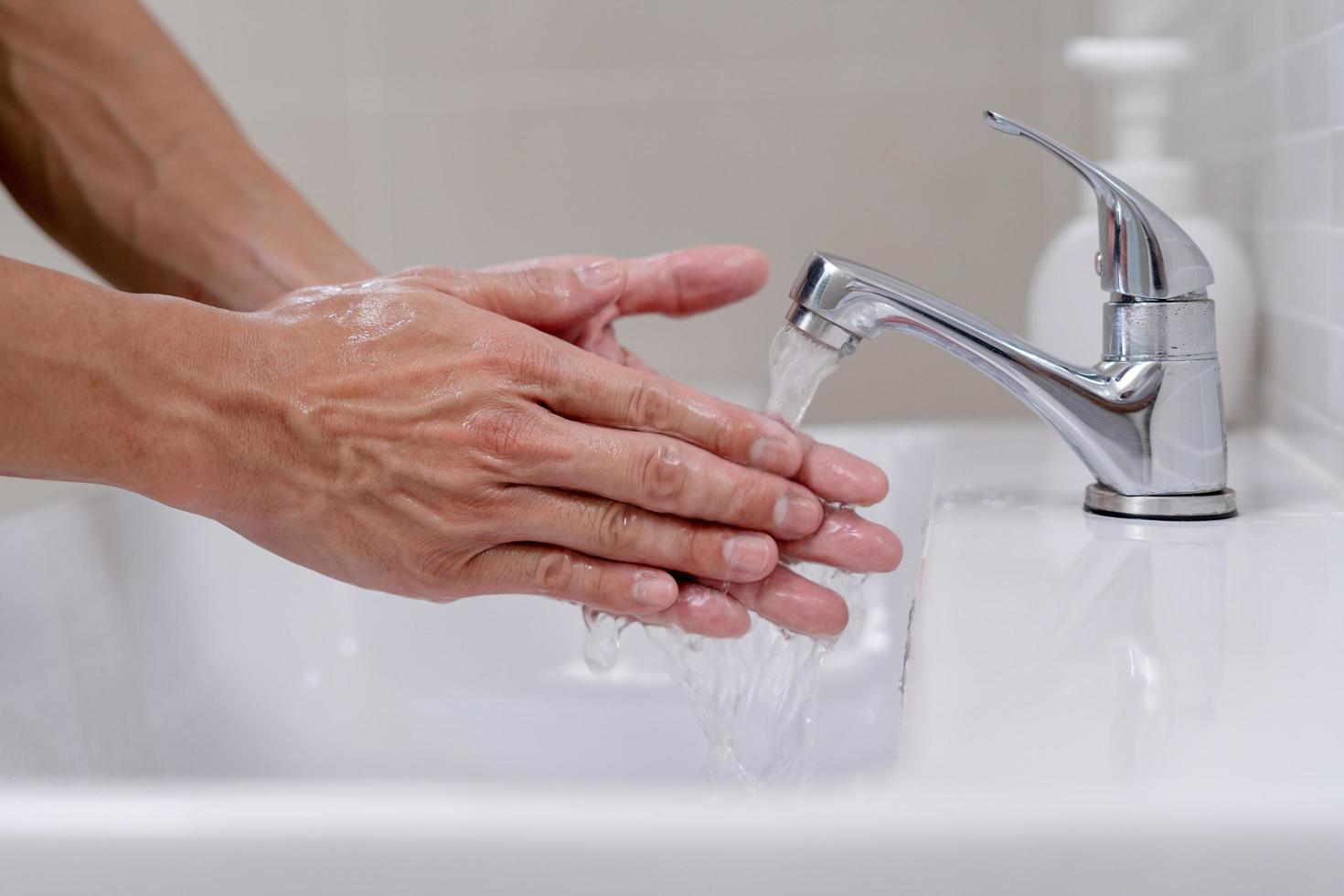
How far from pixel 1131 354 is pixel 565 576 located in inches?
10.0

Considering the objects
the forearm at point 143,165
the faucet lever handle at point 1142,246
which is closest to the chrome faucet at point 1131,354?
the faucet lever handle at point 1142,246

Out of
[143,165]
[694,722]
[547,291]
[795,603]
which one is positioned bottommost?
[694,722]

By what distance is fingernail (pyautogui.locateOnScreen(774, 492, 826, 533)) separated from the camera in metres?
0.50

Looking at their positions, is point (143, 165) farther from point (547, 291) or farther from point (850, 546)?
point (850, 546)

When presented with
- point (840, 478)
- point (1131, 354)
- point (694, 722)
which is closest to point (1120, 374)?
point (1131, 354)

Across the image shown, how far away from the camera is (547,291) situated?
59 cm

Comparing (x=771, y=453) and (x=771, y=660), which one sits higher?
(x=771, y=453)

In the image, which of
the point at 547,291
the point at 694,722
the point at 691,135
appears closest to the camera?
the point at 547,291

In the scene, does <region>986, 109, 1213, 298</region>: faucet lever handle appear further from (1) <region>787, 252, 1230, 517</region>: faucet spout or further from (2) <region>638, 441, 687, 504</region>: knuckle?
(2) <region>638, 441, 687, 504</region>: knuckle

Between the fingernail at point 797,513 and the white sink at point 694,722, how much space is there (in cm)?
5

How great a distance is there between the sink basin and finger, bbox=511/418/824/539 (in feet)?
0.65

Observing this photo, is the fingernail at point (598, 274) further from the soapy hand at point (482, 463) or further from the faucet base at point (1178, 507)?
the faucet base at point (1178, 507)

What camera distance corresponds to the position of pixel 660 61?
1204 millimetres

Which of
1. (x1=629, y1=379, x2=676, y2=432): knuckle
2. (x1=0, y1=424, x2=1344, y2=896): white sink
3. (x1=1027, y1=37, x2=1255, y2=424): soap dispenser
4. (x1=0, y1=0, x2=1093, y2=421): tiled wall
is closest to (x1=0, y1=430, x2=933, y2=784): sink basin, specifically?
(x1=0, y1=424, x2=1344, y2=896): white sink
